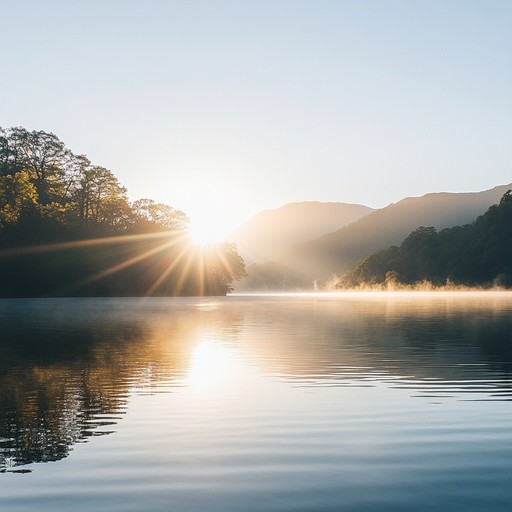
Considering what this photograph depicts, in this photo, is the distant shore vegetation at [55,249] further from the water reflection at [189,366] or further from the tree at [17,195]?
the water reflection at [189,366]

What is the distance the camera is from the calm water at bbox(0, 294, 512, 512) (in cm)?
1323

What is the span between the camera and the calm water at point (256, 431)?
43.4ft

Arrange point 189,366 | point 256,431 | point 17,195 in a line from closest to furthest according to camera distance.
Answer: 1. point 256,431
2. point 189,366
3. point 17,195

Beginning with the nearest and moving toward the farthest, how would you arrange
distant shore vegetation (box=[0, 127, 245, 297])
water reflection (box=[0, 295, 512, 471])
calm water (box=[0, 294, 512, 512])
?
1. calm water (box=[0, 294, 512, 512])
2. water reflection (box=[0, 295, 512, 471])
3. distant shore vegetation (box=[0, 127, 245, 297])

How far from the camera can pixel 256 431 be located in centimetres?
1927

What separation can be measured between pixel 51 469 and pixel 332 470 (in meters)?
5.50

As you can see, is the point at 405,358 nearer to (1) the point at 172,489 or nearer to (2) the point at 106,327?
(1) the point at 172,489

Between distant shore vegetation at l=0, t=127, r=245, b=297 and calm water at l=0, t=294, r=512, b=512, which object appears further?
distant shore vegetation at l=0, t=127, r=245, b=297

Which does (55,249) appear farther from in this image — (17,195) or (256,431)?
(256,431)

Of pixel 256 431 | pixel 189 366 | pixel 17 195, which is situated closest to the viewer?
pixel 256 431

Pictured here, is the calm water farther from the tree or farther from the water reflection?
the tree

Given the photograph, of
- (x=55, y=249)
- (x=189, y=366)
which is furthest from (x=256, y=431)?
(x=55, y=249)

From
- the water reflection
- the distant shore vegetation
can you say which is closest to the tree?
the distant shore vegetation

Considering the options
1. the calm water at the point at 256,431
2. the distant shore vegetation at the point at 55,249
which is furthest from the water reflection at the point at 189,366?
the distant shore vegetation at the point at 55,249
